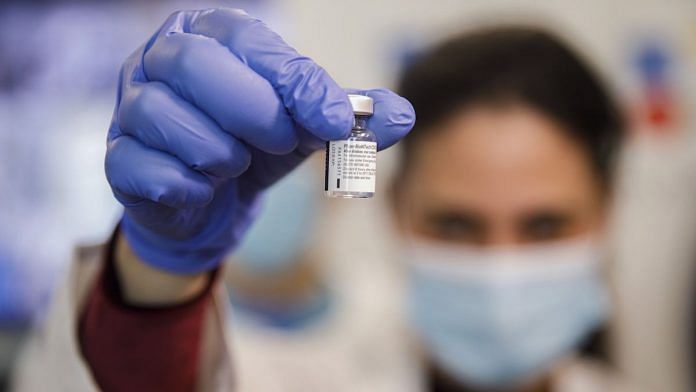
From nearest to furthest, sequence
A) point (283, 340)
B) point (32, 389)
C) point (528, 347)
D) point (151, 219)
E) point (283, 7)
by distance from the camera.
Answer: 1. point (151, 219)
2. point (32, 389)
3. point (528, 347)
4. point (283, 340)
5. point (283, 7)

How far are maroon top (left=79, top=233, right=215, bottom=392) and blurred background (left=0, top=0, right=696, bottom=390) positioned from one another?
1064 millimetres

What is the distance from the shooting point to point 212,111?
612 mm

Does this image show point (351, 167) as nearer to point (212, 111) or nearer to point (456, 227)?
point (212, 111)

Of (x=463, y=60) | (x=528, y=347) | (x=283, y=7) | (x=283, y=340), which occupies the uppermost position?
(x=463, y=60)

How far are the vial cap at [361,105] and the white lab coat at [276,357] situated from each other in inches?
13.5

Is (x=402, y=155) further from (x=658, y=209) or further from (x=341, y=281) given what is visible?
(x=658, y=209)

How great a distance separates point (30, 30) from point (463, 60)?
122 centimetres

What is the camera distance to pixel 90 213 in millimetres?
1859

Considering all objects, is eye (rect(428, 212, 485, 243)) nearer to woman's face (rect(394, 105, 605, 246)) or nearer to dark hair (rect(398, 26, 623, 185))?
woman's face (rect(394, 105, 605, 246))

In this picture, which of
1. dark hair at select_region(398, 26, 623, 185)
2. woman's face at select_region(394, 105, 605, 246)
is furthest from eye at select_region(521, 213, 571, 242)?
dark hair at select_region(398, 26, 623, 185)

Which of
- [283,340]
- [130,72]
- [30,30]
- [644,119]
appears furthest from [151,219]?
[644,119]

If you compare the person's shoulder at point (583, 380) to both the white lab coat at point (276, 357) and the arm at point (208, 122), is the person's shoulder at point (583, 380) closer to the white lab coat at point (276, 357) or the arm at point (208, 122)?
the white lab coat at point (276, 357)

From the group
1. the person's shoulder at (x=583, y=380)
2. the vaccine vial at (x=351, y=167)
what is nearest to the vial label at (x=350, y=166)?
the vaccine vial at (x=351, y=167)

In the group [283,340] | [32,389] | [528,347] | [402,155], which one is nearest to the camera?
[32,389]
